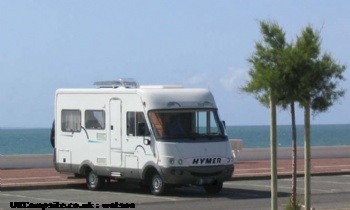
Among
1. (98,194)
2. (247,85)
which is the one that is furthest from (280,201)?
(247,85)

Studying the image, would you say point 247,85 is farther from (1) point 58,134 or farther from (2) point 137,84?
(1) point 58,134

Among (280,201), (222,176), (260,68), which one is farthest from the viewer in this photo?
(222,176)

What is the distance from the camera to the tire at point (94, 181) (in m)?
27.1

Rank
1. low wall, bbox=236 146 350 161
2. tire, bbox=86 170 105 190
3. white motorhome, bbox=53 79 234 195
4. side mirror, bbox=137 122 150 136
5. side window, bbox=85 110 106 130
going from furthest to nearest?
low wall, bbox=236 146 350 161 → tire, bbox=86 170 105 190 → side window, bbox=85 110 106 130 → side mirror, bbox=137 122 150 136 → white motorhome, bbox=53 79 234 195

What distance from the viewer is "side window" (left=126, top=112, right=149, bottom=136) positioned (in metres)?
25.5

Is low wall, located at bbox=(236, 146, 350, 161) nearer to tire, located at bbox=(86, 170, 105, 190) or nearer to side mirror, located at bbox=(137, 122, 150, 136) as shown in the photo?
tire, located at bbox=(86, 170, 105, 190)

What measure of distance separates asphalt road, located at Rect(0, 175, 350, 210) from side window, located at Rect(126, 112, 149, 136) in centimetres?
160

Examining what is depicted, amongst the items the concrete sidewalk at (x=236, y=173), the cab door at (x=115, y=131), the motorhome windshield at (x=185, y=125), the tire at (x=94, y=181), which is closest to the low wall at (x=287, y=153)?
the concrete sidewalk at (x=236, y=173)

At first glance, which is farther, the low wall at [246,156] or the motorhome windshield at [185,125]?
the low wall at [246,156]

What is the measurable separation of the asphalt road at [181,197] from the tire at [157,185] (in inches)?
7.0

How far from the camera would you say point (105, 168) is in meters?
26.7

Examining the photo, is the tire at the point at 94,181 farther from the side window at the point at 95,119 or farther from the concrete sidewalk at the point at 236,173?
the side window at the point at 95,119

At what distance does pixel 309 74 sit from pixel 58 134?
12770 millimetres

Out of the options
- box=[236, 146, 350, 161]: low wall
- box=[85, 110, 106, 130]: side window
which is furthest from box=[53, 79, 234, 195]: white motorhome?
box=[236, 146, 350, 161]: low wall
